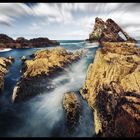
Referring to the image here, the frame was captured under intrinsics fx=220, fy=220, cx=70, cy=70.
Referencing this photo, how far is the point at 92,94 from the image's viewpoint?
1892 cm

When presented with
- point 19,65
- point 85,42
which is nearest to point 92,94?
point 19,65

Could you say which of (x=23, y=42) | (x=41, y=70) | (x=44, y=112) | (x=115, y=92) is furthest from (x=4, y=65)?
(x=115, y=92)

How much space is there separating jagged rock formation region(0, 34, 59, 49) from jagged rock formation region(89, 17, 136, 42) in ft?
16.3

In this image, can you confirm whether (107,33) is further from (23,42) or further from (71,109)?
(71,109)

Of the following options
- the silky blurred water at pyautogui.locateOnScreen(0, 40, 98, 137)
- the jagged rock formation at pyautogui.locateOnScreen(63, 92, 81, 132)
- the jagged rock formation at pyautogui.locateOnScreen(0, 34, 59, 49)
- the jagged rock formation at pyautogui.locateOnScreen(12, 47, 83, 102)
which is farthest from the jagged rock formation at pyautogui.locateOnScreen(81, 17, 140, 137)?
the jagged rock formation at pyautogui.locateOnScreen(0, 34, 59, 49)

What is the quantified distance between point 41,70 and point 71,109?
5.50 meters

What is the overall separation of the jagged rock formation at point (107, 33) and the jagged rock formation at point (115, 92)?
4668 millimetres

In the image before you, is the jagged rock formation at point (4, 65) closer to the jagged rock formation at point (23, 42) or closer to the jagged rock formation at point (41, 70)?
the jagged rock formation at point (41, 70)

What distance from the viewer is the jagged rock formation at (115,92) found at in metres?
15.8

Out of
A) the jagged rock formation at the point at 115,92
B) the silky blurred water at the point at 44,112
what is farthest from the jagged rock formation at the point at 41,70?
the jagged rock formation at the point at 115,92

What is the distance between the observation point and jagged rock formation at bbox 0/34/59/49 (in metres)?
25.1

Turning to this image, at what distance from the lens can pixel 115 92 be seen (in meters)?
17.3

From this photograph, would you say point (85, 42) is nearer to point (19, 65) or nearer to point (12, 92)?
point (19, 65)

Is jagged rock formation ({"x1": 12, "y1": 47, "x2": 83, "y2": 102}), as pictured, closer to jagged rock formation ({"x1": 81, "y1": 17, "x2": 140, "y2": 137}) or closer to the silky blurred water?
the silky blurred water
